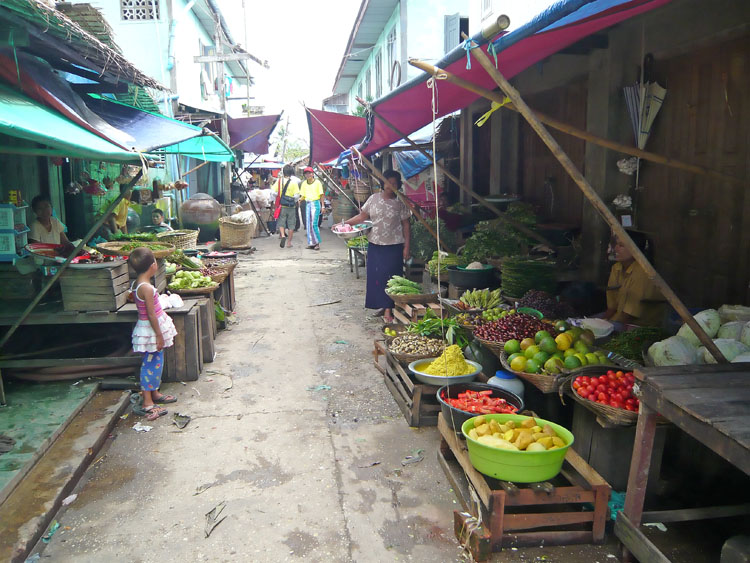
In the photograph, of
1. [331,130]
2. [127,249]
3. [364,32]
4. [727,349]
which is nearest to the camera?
[727,349]

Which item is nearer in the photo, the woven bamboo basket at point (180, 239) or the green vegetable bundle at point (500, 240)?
the green vegetable bundle at point (500, 240)

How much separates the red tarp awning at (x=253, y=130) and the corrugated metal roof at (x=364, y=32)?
495 cm

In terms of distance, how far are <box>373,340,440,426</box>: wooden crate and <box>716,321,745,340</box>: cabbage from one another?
214cm

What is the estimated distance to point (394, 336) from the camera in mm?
6121

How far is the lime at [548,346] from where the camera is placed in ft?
14.2

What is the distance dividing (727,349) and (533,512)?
5.23 feet

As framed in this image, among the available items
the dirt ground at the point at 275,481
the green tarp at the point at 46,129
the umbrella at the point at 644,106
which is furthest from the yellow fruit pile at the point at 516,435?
the umbrella at the point at 644,106

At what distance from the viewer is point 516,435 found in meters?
3.35

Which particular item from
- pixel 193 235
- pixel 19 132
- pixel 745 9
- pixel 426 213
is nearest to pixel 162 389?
pixel 19 132

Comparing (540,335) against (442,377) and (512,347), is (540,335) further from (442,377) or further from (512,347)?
(442,377)

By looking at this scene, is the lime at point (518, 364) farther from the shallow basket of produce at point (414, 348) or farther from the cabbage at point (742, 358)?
the cabbage at point (742, 358)

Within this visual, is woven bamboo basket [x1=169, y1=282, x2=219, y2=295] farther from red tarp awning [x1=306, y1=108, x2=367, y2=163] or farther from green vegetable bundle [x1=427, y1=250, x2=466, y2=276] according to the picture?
red tarp awning [x1=306, y1=108, x2=367, y2=163]

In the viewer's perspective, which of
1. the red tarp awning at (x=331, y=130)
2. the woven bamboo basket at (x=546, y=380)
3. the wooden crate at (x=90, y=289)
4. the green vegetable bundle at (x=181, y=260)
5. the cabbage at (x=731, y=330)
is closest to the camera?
the cabbage at (x=731, y=330)

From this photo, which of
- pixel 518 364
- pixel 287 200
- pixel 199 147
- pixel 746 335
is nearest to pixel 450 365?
pixel 518 364
